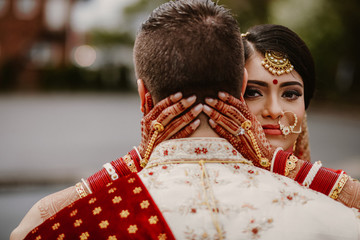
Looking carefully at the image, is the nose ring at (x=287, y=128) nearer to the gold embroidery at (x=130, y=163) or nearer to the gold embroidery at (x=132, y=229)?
the gold embroidery at (x=130, y=163)

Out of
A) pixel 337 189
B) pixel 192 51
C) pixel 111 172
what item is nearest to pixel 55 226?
pixel 111 172

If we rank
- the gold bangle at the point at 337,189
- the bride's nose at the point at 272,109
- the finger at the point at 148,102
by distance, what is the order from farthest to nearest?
1. the bride's nose at the point at 272,109
2. the gold bangle at the point at 337,189
3. the finger at the point at 148,102

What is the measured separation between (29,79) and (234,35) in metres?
31.2

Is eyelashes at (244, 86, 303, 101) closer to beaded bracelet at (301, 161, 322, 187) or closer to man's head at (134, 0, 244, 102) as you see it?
beaded bracelet at (301, 161, 322, 187)

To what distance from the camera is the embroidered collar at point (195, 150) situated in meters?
1.48

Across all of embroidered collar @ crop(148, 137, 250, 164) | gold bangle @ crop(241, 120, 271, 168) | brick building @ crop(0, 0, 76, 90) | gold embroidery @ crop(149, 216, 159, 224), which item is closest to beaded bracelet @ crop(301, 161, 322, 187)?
gold bangle @ crop(241, 120, 271, 168)

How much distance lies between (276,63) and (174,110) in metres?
1.15

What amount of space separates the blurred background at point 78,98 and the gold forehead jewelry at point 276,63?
0.39 metres

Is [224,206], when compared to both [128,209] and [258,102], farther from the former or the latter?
[258,102]

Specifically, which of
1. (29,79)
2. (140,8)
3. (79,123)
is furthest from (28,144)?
(140,8)

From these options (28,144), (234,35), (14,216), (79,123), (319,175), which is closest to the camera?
(234,35)

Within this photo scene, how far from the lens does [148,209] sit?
138cm

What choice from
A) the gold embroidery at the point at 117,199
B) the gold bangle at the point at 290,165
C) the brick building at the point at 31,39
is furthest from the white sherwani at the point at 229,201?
the brick building at the point at 31,39

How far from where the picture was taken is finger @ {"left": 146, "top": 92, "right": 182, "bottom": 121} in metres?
1.49
